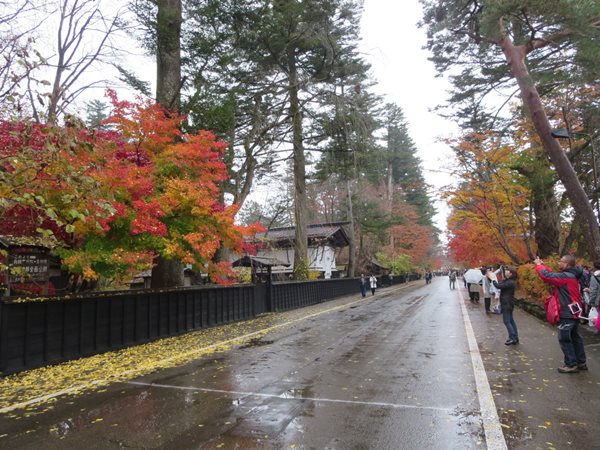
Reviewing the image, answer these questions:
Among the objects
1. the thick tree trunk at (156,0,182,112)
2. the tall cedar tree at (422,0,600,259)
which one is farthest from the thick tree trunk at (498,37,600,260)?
the thick tree trunk at (156,0,182,112)

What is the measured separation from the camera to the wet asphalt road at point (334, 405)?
13.4 feet

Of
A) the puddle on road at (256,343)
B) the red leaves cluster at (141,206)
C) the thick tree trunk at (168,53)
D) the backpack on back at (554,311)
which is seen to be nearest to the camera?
the backpack on back at (554,311)

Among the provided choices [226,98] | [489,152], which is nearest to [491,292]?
[489,152]

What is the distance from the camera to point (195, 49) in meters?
14.2

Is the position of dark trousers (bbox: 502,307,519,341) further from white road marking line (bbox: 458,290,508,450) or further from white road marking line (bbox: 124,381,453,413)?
white road marking line (bbox: 124,381,453,413)

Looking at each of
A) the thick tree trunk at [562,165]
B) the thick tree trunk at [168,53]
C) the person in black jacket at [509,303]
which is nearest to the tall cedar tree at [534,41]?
the thick tree trunk at [562,165]

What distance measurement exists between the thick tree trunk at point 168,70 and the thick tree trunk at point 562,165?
1083cm

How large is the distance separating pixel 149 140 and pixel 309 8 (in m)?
10.6

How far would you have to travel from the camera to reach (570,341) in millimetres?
6500

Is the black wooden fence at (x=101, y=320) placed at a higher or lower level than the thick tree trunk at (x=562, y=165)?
lower

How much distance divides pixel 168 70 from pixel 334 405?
12.6 metres

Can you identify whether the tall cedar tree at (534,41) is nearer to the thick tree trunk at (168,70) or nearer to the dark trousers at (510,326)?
the dark trousers at (510,326)

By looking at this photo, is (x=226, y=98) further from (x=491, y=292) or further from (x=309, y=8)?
(x=491, y=292)

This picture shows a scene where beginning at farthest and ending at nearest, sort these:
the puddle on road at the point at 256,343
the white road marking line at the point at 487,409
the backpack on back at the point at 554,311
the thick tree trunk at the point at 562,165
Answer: the thick tree trunk at the point at 562,165
the puddle on road at the point at 256,343
the backpack on back at the point at 554,311
the white road marking line at the point at 487,409
